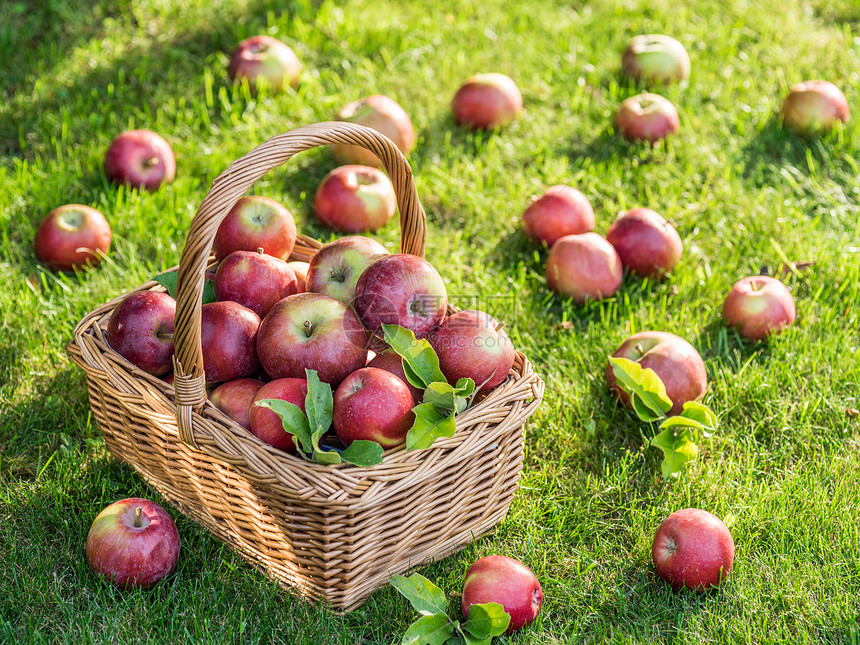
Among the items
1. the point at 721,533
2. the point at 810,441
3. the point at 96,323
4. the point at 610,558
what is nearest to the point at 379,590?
the point at 610,558

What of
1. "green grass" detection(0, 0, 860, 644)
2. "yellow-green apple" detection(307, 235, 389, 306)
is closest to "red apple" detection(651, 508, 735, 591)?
"green grass" detection(0, 0, 860, 644)

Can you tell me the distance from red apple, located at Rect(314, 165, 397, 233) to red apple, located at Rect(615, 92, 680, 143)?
4.05 ft

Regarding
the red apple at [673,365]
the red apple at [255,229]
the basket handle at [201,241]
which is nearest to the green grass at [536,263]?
the red apple at [673,365]

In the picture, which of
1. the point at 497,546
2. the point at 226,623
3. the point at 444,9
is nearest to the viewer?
the point at 226,623

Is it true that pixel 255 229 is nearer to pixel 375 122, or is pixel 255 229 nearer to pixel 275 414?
pixel 275 414

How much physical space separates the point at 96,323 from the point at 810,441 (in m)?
2.22

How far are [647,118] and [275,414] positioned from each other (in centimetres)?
257

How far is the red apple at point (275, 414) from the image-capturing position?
1975mm

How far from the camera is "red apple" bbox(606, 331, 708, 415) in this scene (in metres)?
2.60

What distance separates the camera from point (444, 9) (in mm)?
4930

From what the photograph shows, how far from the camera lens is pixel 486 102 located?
3926 mm

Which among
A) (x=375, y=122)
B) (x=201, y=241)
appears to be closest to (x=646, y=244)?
(x=375, y=122)

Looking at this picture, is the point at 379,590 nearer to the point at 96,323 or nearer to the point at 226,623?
the point at 226,623

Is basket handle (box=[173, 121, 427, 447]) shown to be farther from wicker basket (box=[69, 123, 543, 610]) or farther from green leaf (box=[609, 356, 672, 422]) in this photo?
A: green leaf (box=[609, 356, 672, 422])
